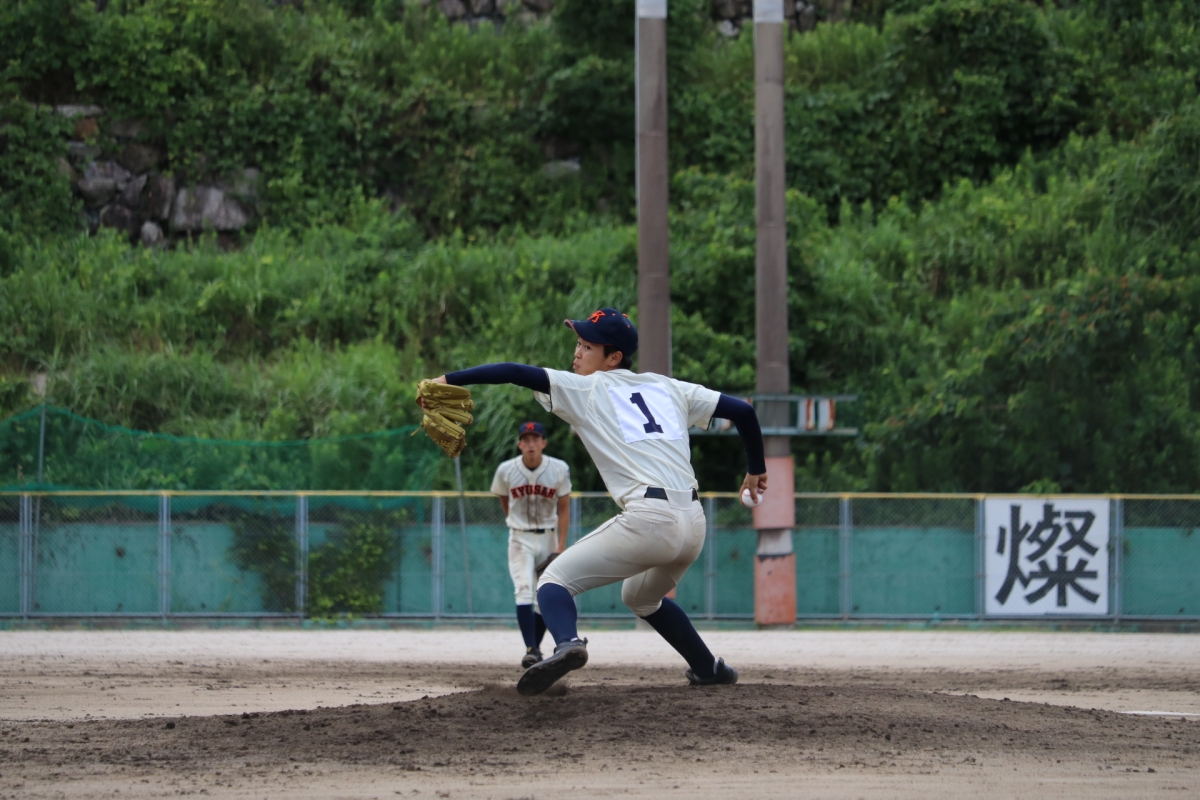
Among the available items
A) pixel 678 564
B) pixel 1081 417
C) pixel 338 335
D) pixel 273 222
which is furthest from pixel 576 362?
pixel 273 222

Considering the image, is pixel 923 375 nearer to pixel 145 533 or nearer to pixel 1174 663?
pixel 1174 663

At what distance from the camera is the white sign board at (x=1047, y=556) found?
14336 mm

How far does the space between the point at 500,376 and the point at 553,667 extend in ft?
4.25

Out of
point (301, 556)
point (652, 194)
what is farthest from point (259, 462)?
point (652, 194)

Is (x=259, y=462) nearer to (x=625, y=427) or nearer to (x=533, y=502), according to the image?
(x=533, y=502)

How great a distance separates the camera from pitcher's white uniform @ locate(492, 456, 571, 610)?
9688 mm

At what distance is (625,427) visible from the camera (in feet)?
18.5

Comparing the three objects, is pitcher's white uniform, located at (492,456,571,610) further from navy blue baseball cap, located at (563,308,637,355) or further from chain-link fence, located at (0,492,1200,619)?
chain-link fence, located at (0,492,1200,619)

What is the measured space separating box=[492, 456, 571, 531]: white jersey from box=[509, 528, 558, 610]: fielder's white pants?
2.9 inches

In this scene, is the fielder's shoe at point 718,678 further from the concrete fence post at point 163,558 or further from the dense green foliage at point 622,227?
the dense green foliage at point 622,227

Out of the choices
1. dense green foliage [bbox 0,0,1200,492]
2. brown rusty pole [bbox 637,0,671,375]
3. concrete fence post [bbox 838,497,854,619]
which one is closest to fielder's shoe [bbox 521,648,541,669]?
brown rusty pole [bbox 637,0,671,375]

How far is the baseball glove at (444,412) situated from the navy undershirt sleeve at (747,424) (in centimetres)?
124

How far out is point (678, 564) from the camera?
19.1 feet

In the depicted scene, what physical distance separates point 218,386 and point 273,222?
6655 mm
